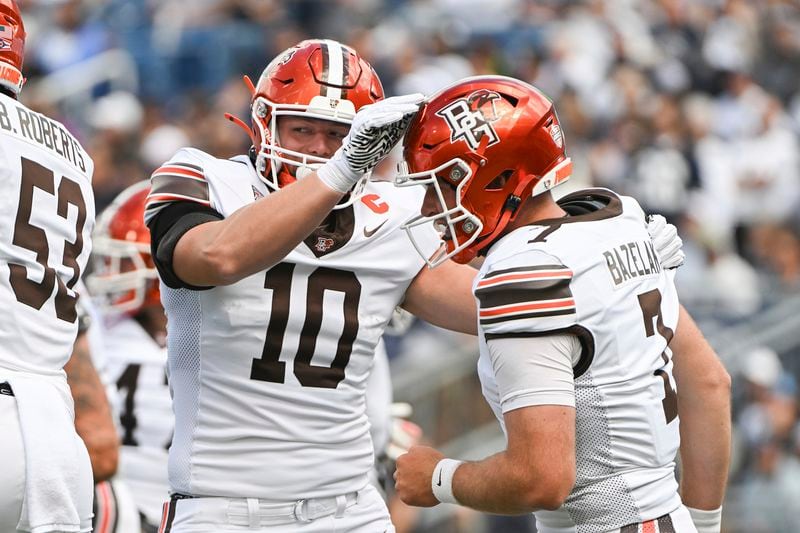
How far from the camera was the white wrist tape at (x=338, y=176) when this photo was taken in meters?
3.59

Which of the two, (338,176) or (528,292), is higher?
(338,176)

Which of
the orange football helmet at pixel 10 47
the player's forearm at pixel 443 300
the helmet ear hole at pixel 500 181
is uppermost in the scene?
the orange football helmet at pixel 10 47

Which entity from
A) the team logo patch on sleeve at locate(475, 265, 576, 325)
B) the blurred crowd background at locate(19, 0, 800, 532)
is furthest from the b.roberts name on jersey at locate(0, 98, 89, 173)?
the blurred crowd background at locate(19, 0, 800, 532)

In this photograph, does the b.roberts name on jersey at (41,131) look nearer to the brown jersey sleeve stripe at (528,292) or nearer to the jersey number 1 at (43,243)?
the jersey number 1 at (43,243)

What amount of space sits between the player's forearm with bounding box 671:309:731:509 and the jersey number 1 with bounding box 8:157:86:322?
71.2 inches

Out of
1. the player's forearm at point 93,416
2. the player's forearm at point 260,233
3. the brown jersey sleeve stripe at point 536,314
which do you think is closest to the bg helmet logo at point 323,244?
the player's forearm at point 260,233

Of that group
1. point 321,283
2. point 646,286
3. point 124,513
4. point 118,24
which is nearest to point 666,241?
point 646,286

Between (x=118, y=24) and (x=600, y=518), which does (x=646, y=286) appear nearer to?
(x=600, y=518)

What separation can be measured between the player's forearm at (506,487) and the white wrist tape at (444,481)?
0.02 meters

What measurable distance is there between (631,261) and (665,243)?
0.42 metres

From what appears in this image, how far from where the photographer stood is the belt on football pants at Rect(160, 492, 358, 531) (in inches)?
153

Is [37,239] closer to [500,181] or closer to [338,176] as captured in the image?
[338,176]

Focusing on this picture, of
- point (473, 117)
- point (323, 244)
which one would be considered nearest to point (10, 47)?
point (323, 244)

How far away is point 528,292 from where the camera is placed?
329 centimetres
